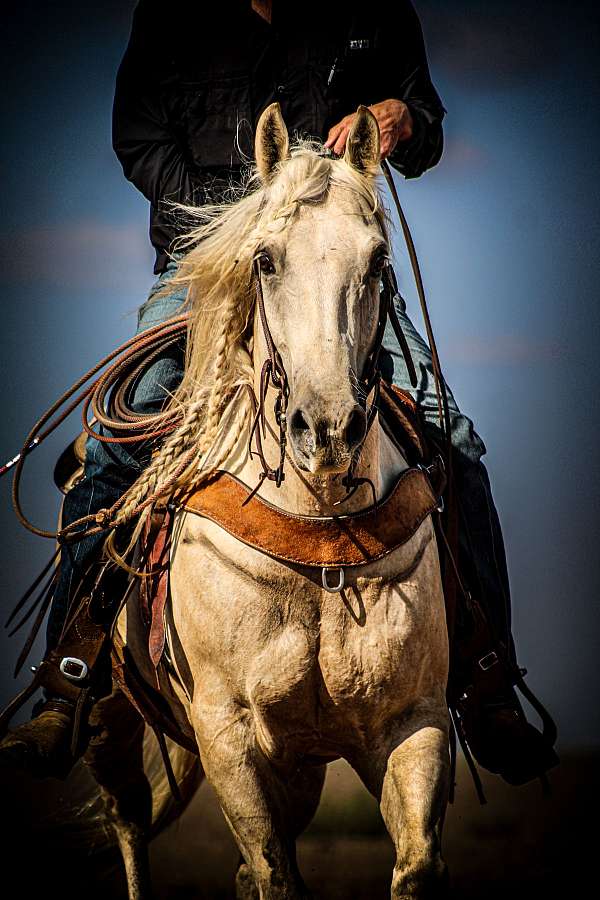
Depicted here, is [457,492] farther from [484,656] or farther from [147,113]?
[147,113]

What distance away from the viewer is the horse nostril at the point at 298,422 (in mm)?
2086

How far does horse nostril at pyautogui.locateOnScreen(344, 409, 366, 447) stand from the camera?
80.7 inches

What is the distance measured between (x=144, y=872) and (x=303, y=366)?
2856 mm

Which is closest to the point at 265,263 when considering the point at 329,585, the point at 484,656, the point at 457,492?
the point at 329,585

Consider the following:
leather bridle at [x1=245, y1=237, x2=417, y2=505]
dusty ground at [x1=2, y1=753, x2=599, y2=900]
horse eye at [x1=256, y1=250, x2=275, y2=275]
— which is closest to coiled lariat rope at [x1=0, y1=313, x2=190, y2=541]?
leather bridle at [x1=245, y1=237, x2=417, y2=505]

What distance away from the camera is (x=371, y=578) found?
2.43 meters

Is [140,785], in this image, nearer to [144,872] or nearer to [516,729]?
[144,872]

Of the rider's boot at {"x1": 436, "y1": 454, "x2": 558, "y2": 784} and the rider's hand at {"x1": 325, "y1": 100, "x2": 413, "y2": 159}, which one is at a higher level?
the rider's hand at {"x1": 325, "y1": 100, "x2": 413, "y2": 159}

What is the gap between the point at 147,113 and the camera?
12.9 feet

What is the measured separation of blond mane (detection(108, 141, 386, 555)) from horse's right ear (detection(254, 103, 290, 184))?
4cm

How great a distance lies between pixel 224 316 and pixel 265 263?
306mm

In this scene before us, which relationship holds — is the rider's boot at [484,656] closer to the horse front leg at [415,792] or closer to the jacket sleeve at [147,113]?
the horse front leg at [415,792]

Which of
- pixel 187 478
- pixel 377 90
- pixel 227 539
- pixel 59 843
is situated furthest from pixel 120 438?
pixel 59 843

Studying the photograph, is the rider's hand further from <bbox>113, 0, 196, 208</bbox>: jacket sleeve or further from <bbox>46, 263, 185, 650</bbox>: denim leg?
<bbox>46, 263, 185, 650</bbox>: denim leg
